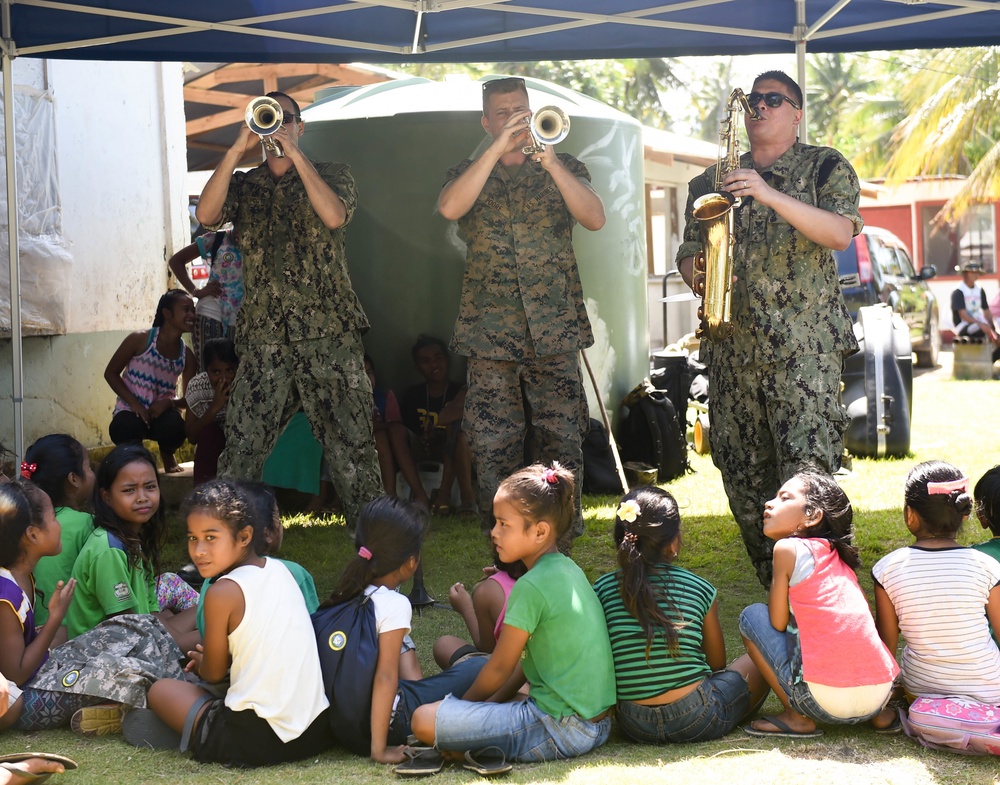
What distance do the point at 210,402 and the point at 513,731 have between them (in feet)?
12.5

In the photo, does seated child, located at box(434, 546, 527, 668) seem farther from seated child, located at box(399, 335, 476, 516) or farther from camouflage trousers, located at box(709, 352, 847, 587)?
seated child, located at box(399, 335, 476, 516)

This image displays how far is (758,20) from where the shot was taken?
226 inches

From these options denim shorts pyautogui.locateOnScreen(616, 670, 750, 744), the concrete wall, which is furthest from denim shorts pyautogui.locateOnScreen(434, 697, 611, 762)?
the concrete wall

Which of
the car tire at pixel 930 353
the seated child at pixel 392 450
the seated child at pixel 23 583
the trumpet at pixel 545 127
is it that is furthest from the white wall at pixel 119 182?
the car tire at pixel 930 353

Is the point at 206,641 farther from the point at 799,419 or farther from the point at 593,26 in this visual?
the point at 593,26

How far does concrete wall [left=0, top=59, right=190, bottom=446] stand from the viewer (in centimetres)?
772

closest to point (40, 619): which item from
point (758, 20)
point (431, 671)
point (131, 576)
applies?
point (131, 576)

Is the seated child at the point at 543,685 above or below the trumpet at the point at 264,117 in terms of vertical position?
below

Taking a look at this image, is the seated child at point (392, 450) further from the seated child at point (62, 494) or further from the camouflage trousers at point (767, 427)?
the seated child at point (62, 494)

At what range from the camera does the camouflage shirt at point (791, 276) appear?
4480 millimetres

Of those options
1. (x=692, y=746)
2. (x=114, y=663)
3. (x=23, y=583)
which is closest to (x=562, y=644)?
(x=692, y=746)

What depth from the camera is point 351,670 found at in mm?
3309

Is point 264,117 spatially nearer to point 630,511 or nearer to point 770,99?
point 770,99

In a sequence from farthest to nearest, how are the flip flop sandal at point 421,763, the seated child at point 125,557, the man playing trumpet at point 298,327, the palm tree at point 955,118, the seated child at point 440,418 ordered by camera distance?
the palm tree at point 955,118
the seated child at point 440,418
the man playing trumpet at point 298,327
the seated child at point 125,557
the flip flop sandal at point 421,763
